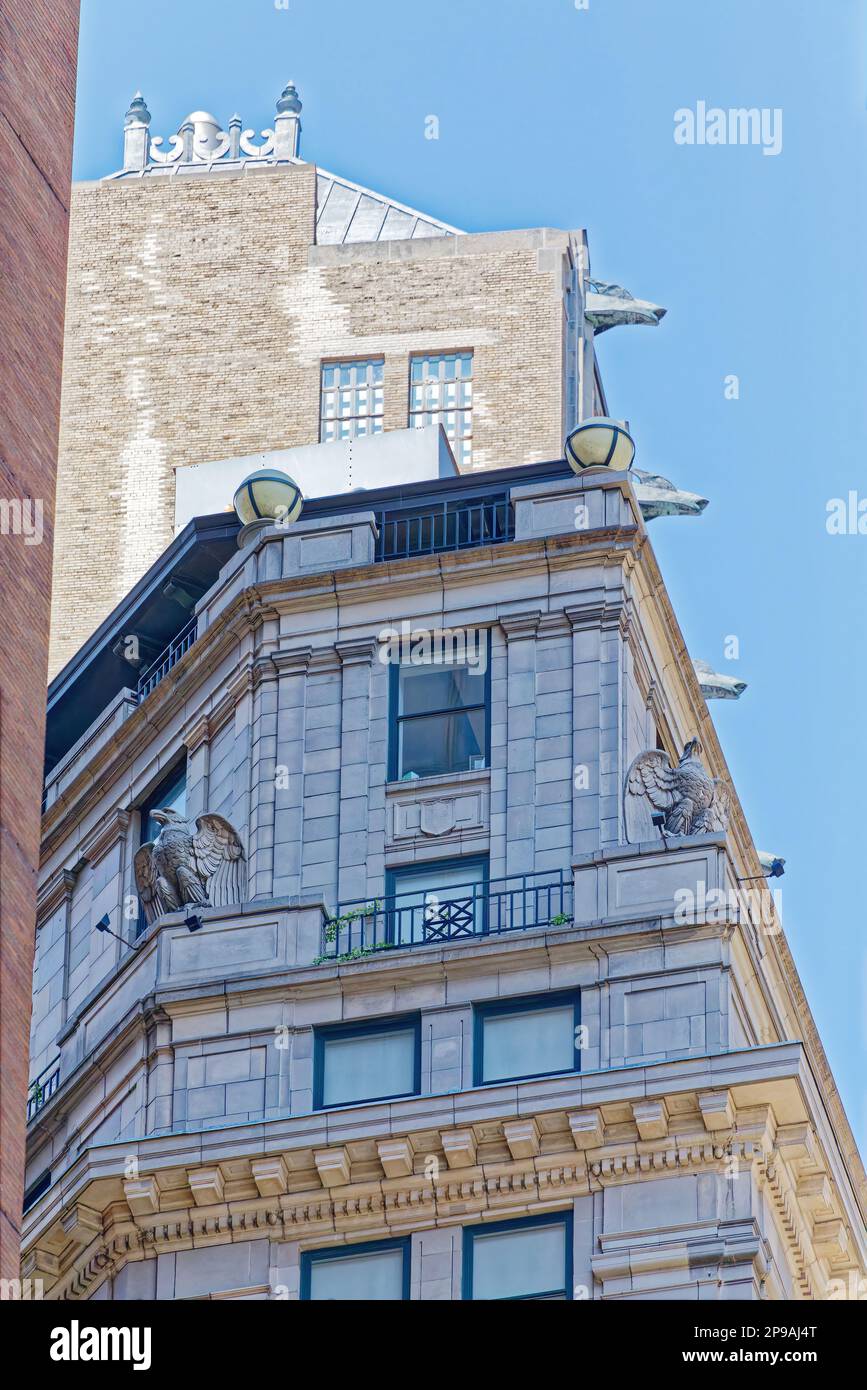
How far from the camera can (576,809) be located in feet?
148

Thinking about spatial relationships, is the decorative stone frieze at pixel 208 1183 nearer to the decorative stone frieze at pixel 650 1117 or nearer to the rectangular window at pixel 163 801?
the decorative stone frieze at pixel 650 1117

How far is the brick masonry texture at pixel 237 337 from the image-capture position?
77.9 m

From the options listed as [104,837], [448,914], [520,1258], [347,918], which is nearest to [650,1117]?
[520,1258]

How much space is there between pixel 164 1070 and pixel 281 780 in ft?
14.9

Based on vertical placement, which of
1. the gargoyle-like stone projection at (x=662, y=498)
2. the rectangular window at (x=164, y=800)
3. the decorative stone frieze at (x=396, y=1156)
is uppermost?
the gargoyle-like stone projection at (x=662, y=498)

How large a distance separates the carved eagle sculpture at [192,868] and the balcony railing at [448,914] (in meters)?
1.68

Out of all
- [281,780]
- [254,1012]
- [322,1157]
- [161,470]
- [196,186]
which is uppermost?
[196,186]

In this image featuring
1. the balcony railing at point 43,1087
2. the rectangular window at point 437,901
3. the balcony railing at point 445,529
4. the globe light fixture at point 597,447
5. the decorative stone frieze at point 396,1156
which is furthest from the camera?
the balcony railing at point 445,529

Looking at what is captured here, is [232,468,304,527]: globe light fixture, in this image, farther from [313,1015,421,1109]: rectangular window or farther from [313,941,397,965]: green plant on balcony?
[313,1015,421,1109]: rectangular window

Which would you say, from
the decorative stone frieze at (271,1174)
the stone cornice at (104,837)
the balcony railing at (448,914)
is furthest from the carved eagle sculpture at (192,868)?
the decorative stone frieze at (271,1174)

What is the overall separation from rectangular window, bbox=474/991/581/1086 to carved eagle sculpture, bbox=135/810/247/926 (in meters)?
4.32
